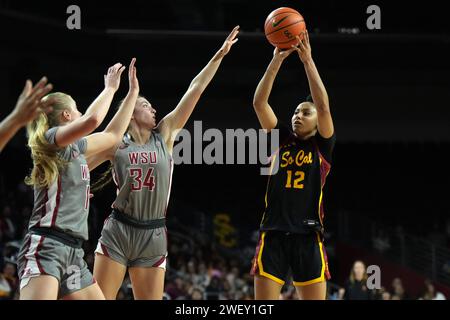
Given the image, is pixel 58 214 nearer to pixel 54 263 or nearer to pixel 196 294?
pixel 54 263

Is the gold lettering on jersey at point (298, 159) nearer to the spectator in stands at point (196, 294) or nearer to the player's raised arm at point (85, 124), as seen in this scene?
the player's raised arm at point (85, 124)

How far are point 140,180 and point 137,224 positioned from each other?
12.5 inches

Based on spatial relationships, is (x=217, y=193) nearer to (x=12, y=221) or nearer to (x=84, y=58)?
(x=84, y=58)

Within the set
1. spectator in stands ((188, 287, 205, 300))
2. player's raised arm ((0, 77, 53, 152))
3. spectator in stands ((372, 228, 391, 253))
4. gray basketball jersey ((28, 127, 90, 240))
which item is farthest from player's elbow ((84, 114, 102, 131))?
spectator in stands ((372, 228, 391, 253))

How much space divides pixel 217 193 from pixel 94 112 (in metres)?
14.2

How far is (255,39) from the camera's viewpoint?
1641cm

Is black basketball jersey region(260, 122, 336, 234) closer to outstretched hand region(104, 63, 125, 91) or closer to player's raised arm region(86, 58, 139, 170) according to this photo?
player's raised arm region(86, 58, 139, 170)

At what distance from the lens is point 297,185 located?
5613mm

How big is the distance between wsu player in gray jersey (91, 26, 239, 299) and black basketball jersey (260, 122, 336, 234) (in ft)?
2.61

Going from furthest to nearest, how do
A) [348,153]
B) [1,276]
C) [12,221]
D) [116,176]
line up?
1. [348,153]
2. [12,221]
3. [1,276]
4. [116,176]

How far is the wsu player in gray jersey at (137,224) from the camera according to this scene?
5.48 m

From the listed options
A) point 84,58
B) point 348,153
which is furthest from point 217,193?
point 84,58

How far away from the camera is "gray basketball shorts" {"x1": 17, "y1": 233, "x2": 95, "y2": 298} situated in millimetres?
4469

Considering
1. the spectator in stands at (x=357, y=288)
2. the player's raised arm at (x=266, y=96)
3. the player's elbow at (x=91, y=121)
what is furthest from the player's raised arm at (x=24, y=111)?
the spectator in stands at (x=357, y=288)
